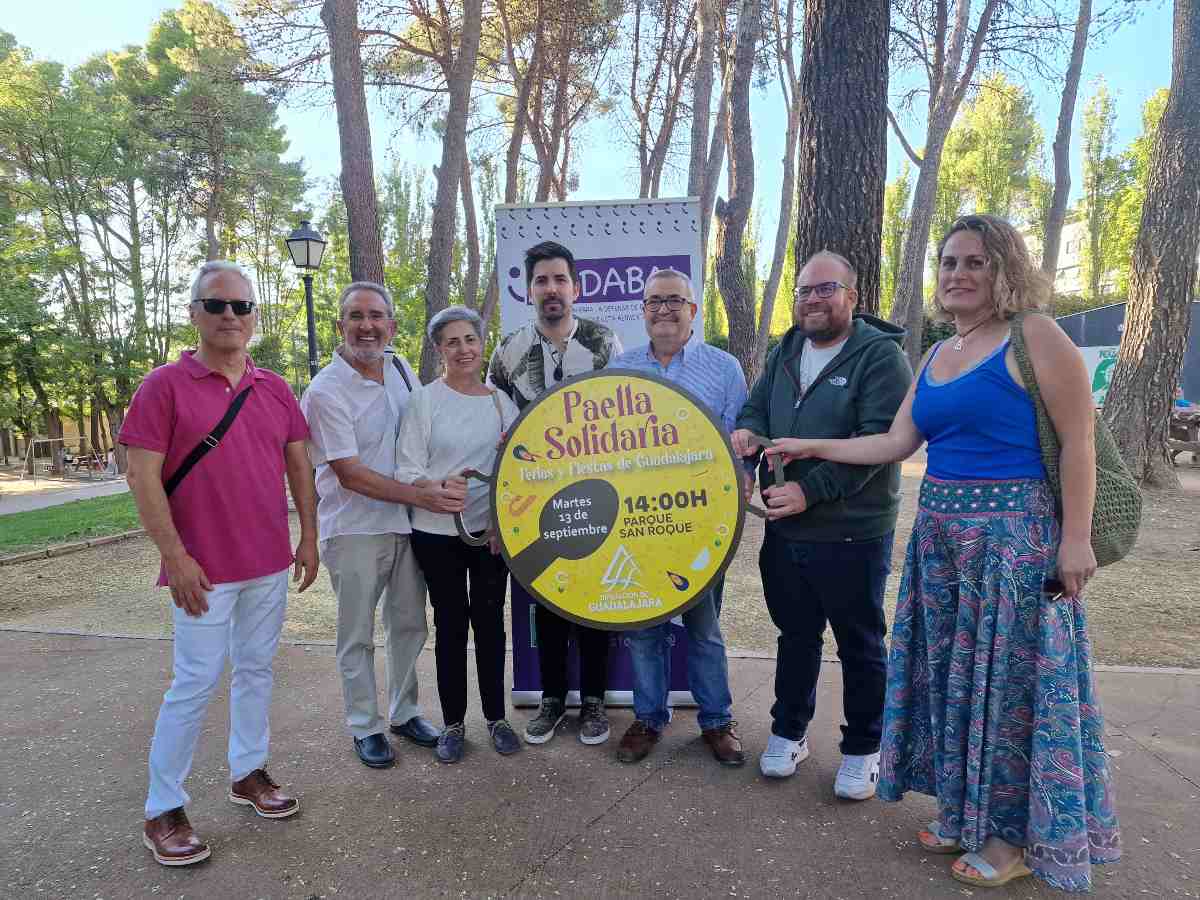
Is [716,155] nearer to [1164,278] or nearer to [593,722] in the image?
[1164,278]

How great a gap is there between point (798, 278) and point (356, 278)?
24.0ft

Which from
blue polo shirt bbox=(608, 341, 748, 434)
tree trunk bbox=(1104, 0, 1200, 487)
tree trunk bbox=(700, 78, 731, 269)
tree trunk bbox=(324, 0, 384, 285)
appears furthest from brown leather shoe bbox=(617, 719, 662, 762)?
tree trunk bbox=(700, 78, 731, 269)

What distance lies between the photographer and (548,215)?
3.70 m

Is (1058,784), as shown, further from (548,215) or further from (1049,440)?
(548,215)

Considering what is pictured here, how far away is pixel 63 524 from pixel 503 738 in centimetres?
1024

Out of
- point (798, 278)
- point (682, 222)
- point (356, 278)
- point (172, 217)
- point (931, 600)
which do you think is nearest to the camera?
point (931, 600)

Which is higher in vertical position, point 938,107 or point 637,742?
point 938,107

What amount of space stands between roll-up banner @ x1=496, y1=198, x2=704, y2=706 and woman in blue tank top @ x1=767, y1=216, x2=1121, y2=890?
1.51 meters

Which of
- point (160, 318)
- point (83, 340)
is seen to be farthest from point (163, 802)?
point (160, 318)

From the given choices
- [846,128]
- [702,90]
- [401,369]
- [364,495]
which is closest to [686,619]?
[364,495]

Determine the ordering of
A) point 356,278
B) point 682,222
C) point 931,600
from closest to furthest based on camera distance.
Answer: point 931,600 → point 682,222 → point 356,278

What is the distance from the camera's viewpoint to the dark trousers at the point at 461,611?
2.98 m

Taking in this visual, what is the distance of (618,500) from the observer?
2.64m

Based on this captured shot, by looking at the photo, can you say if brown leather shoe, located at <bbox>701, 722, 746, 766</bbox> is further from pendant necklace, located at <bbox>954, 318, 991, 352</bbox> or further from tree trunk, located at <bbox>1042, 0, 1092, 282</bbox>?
tree trunk, located at <bbox>1042, 0, 1092, 282</bbox>
